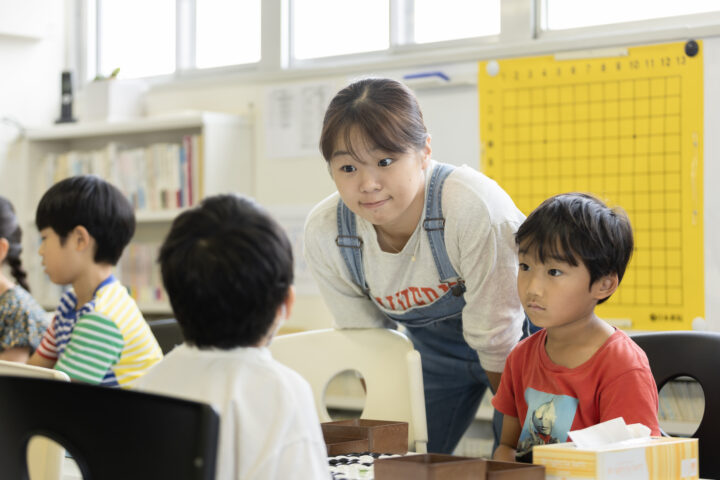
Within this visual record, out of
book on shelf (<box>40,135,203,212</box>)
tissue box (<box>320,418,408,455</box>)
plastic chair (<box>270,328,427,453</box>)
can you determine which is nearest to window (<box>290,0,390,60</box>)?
book on shelf (<box>40,135,203,212</box>)

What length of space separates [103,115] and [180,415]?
3.00 metres

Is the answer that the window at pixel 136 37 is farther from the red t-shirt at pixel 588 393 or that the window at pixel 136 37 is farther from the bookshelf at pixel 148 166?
the red t-shirt at pixel 588 393

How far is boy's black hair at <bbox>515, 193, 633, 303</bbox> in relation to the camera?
1372mm

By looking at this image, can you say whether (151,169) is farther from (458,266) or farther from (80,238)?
(458,266)

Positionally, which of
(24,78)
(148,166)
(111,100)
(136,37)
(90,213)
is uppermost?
(136,37)

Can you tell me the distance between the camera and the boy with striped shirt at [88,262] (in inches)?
68.6

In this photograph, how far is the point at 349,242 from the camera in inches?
65.2

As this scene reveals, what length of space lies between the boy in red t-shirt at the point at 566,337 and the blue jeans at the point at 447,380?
338mm

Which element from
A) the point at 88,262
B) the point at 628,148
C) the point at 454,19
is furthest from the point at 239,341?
the point at 454,19

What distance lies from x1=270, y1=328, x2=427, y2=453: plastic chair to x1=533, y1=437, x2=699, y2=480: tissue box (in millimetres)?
553

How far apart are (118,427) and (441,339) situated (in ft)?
3.74

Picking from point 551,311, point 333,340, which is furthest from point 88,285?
point 551,311

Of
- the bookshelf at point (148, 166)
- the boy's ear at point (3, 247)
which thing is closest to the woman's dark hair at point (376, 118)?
the boy's ear at point (3, 247)

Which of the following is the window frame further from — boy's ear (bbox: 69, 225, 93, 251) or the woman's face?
boy's ear (bbox: 69, 225, 93, 251)
